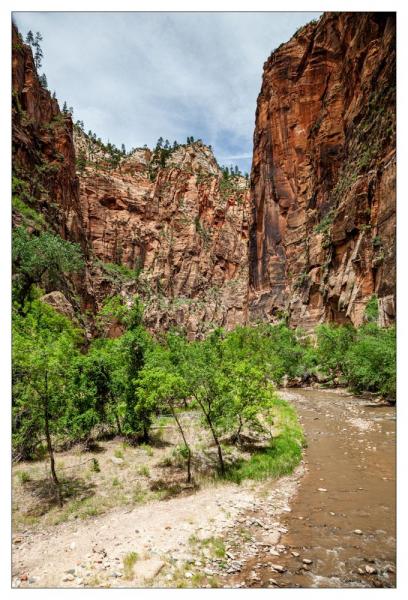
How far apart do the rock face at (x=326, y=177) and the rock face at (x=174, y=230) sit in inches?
998

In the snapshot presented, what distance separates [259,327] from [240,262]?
5080 centimetres

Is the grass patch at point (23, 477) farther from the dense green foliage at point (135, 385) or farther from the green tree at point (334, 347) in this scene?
the green tree at point (334, 347)

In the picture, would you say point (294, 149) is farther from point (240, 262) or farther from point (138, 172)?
point (138, 172)

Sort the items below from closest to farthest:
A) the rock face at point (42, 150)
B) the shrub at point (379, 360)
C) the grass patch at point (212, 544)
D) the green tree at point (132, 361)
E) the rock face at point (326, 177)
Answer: the grass patch at point (212, 544)
the green tree at point (132, 361)
the shrub at point (379, 360)
the rock face at point (42, 150)
the rock face at point (326, 177)

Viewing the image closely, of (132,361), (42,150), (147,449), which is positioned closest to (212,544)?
(147,449)

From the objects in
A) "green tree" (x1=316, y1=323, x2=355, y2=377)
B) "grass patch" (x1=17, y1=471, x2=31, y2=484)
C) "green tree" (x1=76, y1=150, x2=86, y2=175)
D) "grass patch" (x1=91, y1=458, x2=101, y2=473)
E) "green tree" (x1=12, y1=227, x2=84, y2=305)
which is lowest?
"grass patch" (x1=91, y1=458, x2=101, y2=473)

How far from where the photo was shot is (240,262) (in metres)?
120

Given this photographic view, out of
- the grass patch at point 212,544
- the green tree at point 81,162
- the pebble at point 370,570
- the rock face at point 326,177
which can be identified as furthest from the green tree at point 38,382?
the green tree at point 81,162

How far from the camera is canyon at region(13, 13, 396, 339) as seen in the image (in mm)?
42656

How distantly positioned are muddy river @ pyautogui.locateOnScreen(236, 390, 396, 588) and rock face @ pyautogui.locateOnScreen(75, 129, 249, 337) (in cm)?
7427

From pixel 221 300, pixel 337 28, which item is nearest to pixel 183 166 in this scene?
pixel 221 300

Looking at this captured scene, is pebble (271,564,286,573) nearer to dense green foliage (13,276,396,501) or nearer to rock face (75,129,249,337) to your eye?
dense green foliage (13,276,396,501)

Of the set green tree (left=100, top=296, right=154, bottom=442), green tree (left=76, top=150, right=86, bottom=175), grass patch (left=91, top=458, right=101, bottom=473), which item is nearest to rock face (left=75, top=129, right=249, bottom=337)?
green tree (left=76, top=150, right=86, bottom=175)

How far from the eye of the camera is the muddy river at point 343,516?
768 cm
